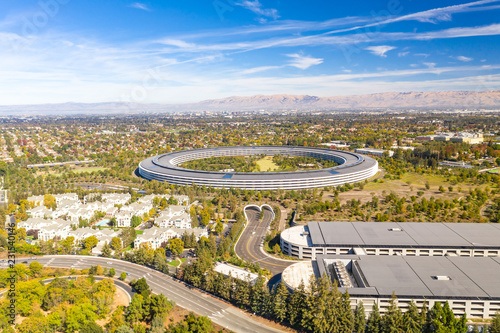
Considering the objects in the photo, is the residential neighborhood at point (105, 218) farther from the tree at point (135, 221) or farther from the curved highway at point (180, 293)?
the curved highway at point (180, 293)

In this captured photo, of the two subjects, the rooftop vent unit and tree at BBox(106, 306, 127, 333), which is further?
→ the rooftop vent unit

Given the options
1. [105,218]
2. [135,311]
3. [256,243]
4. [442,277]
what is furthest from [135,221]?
[442,277]

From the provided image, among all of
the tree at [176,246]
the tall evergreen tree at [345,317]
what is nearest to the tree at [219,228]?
the tree at [176,246]

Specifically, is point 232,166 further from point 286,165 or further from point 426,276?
point 426,276

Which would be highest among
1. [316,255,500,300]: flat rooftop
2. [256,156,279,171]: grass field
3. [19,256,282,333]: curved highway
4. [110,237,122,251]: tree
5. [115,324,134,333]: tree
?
[256,156,279,171]: grass field

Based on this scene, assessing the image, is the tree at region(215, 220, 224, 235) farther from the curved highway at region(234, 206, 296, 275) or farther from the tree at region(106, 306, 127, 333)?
the tree at region(106, 306, 127, 333)

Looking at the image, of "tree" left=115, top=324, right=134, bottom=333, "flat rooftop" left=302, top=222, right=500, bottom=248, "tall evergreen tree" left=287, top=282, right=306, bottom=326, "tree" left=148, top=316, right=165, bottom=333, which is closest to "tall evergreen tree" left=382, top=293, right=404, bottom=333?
"tall evergreen tree" left=287, top=282, right=306, bottom=326
